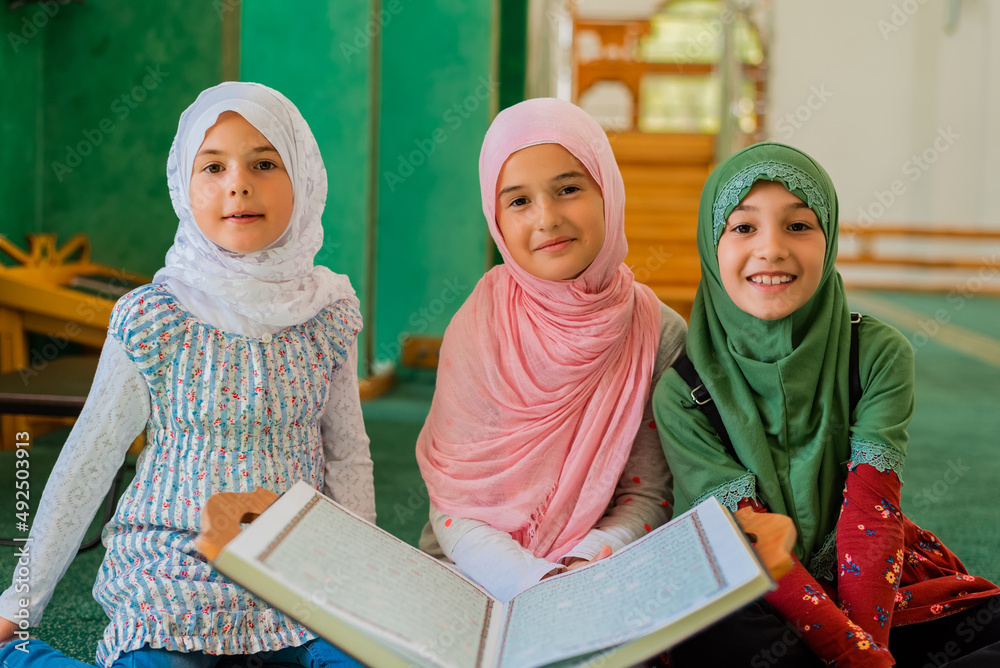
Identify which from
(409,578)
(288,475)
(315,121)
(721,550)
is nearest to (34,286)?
(315,121)

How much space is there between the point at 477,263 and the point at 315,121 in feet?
3.70

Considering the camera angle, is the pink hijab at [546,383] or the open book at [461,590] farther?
the pink hijab at [546,383]

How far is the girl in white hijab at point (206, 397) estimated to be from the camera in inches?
45.9

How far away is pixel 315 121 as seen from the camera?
11.5 ft

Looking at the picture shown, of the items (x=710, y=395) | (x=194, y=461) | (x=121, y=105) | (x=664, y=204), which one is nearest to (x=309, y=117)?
(x=121, y=105)

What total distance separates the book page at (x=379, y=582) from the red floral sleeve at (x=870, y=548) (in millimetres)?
490

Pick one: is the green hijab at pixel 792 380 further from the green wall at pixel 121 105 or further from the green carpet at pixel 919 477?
the green wall at pixel 121 105

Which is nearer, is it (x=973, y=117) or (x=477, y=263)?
(x=477, y=263)

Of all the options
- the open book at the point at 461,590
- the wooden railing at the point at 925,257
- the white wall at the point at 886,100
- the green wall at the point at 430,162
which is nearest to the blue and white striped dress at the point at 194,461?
the open book at the point at 461,590

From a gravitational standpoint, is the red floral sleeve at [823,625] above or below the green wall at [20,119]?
below

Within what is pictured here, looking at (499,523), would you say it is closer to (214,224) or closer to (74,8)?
(214,224)

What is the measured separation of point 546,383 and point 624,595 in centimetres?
53

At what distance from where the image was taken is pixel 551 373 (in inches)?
55.5

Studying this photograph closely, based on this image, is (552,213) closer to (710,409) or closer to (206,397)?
(710,409)
